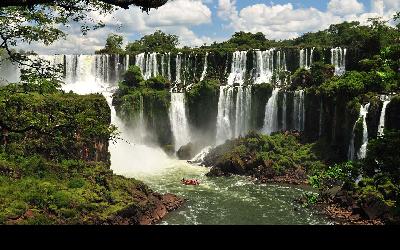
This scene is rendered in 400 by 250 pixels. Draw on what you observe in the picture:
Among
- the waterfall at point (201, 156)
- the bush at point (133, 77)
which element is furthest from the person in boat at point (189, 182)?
the bush at point (133, 77)

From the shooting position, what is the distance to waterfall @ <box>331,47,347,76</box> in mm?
50906

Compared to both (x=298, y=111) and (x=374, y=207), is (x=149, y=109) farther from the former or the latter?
(x=374, y=207)

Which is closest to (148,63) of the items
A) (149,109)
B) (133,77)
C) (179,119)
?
(133,77)

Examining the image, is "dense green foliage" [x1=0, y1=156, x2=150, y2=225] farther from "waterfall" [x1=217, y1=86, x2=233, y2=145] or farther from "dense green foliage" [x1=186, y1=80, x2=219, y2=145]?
"dense green foliage" [x1=186, y1=80, x2=219, y2=145]

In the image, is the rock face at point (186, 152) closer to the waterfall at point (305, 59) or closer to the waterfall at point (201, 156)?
the waterfall at point (201, 156)

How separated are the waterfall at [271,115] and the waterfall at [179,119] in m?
9.16

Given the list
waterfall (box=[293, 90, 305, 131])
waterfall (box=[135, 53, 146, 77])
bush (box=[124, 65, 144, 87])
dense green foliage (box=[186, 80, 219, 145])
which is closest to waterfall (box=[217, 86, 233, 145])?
dense green foliage (box=[186, 80, 219, 145])

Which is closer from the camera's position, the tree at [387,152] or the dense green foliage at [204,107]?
the tree at [387,152]

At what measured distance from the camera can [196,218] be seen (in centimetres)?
2711

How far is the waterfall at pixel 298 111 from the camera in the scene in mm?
45588

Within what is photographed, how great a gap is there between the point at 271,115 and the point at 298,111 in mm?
3291
